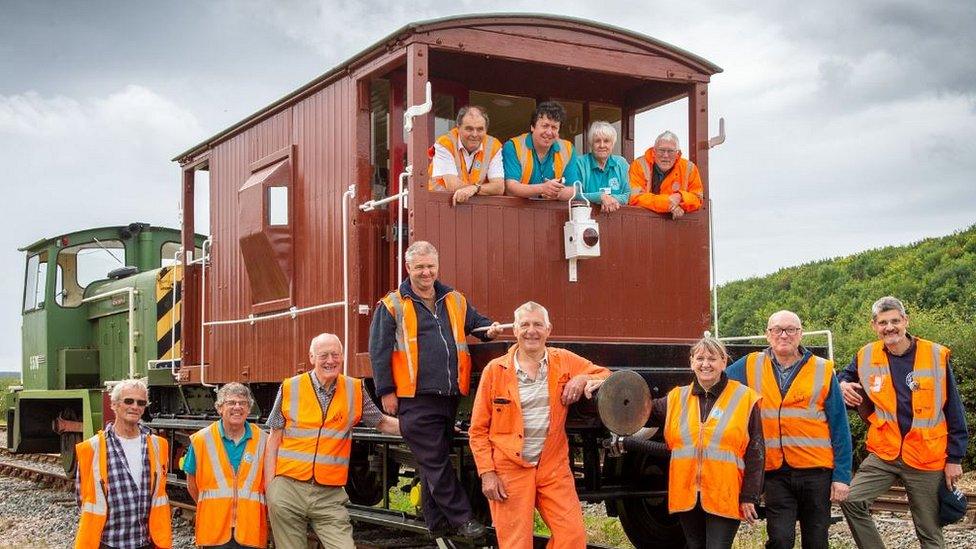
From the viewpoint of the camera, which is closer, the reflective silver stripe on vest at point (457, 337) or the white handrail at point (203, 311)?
A: the reflective silver stripe on vest at point (457, 337)

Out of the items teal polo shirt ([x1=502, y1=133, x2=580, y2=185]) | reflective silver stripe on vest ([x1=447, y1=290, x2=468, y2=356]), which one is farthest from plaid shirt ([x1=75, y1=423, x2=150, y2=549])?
teal polo shirt ([x1=502, y1=133, x2=580, y2=185])

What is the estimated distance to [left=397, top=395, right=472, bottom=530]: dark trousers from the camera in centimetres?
Result: 583

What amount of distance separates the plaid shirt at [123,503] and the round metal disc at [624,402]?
2.24m

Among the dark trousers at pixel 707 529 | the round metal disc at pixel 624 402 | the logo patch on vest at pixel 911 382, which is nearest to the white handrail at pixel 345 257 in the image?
the round metal disc at pixel 624 402

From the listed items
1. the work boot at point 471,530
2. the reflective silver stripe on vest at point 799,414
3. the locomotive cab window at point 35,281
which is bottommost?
the work boot at point 471,530

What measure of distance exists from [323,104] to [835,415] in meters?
4.07

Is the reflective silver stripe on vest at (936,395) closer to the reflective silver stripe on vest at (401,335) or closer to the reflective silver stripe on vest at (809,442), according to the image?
the reflective silver stripe on vest at (809,442)

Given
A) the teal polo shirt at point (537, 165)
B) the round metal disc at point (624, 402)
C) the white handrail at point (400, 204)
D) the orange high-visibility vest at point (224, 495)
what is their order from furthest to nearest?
the teal polo shirt at point (537, 165)
the white handrail at point (400, 204)
the orange high-visibility vest at point (224, 495)
the round metal disc at point (624, 402)

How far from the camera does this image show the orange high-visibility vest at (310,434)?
584 cm

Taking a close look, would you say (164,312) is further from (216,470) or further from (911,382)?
(911,382)

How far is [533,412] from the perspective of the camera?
5.43 m

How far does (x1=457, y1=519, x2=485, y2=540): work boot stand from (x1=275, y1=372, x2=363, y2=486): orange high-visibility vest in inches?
29.0

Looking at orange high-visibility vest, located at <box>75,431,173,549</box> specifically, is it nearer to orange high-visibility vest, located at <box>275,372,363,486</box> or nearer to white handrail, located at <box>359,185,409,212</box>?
orange high-visibility vest, located at <box>275,372,363,486</box>

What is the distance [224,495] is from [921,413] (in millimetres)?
3816
